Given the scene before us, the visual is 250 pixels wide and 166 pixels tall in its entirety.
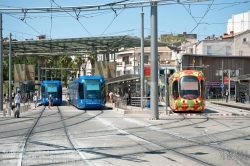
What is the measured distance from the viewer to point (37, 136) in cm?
1733

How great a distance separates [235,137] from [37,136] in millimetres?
7260

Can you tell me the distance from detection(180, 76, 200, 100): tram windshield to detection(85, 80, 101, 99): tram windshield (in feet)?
30.7

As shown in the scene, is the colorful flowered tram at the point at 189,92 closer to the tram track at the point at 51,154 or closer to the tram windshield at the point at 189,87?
the tram windshield at the point at 189,87

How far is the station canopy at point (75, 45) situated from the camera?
51.2m

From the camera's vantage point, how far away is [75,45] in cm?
5631

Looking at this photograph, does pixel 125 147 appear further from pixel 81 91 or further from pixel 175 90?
pixel 81 91

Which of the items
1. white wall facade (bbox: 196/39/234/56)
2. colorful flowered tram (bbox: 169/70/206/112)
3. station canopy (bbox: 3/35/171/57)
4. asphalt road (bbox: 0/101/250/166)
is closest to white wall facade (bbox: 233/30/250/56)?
white wall facade (bbox: 196/39/234/56)

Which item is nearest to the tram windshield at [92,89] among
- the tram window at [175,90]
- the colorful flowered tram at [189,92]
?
the tram window at [175,90]

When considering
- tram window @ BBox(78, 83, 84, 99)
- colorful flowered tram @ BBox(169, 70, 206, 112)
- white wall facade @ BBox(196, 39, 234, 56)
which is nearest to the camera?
colorful flowered tram @ BBox(169, 70, 206, 112)

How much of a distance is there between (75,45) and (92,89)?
19564 millimetres

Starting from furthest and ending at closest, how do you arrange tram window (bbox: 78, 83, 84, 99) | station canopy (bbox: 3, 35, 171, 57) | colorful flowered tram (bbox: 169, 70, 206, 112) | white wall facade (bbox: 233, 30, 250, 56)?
white wall facade (bbox: 233, 30, 250, 56) < station canopy (bbox: 3, 35, 171, 57) < tram window (bbox: 78, 83, 84, 99) < colorful flowered tram (bbox: 169, 70, 206, 112)

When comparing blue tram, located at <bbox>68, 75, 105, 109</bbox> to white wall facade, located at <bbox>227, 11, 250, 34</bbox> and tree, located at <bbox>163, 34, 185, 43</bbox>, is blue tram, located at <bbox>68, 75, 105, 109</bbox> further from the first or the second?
tree, located at <bbox>163, 34, 185, 43</bbox>

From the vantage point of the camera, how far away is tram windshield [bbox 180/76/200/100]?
30.5 meters

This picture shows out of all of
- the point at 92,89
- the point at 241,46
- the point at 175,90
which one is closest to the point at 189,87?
the point at 175,90
